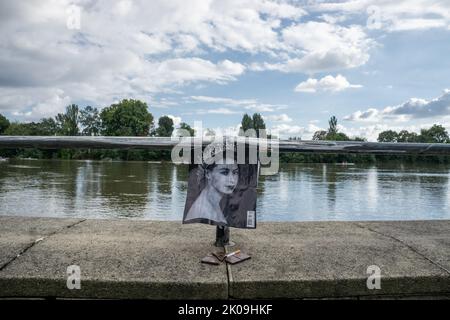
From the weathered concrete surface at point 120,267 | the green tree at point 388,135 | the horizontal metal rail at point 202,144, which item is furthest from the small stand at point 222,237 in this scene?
the green tree at point 388,135

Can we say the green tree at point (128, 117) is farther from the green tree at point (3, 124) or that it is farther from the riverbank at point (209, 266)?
the riverbank at point (209, 266)

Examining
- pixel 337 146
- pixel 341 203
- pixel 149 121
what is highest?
pixel 149 121

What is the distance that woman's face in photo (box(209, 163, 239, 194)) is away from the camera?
2.10 meters

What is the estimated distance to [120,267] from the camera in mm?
1912

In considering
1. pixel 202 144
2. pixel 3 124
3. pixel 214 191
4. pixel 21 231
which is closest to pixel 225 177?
pixel 214 191

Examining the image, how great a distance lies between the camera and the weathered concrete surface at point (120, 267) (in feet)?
5.77

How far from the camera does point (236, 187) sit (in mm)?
2104

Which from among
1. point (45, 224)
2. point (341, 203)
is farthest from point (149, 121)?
point (45, 224)

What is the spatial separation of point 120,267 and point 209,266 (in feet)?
1.43

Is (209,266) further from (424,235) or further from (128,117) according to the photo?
(128,117)

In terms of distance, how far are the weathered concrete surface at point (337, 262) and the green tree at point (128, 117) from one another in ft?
326
